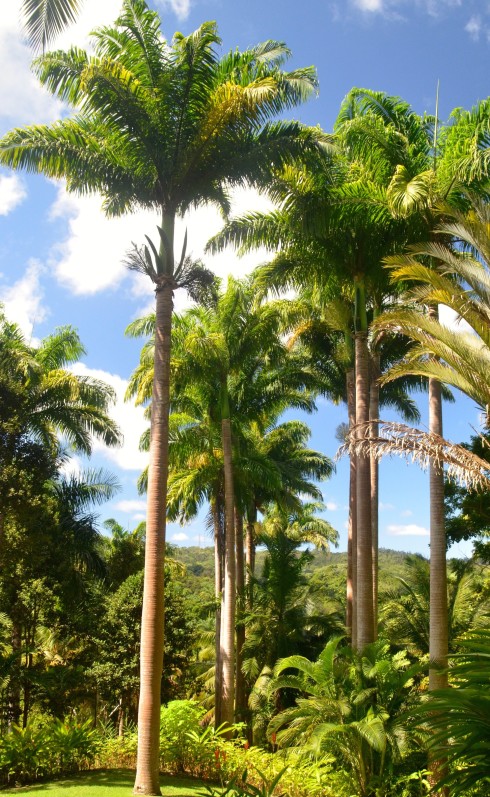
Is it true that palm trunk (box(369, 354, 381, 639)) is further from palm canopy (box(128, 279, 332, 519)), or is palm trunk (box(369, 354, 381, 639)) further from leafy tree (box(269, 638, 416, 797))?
leafy tree (box(269, 638, 416, 797))

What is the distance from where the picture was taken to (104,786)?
10953mm

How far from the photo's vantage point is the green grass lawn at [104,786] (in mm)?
10320

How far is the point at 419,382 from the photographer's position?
22.5 m

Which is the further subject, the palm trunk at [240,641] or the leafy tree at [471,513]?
the palm trunk at [240,641]

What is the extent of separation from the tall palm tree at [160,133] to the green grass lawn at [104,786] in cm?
285

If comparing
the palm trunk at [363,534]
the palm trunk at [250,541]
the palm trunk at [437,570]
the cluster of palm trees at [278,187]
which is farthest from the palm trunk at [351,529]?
the palm trunk at [250,541]

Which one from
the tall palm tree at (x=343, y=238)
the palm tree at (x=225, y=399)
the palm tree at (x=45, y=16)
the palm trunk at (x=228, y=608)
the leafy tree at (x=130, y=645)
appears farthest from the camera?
the palm tree at (x=225, y=399)

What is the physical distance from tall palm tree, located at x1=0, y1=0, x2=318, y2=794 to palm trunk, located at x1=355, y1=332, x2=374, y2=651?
13.8 feet

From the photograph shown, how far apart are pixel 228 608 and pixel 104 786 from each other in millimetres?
6980

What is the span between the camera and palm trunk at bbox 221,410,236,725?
16609mm

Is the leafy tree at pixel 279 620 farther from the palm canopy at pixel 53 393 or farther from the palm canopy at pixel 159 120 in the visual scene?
the palm canopy at pixel 159 120

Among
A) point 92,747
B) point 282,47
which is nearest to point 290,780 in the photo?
point 92,747

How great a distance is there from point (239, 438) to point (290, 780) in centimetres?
1109

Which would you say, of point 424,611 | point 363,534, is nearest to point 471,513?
point 363,534
